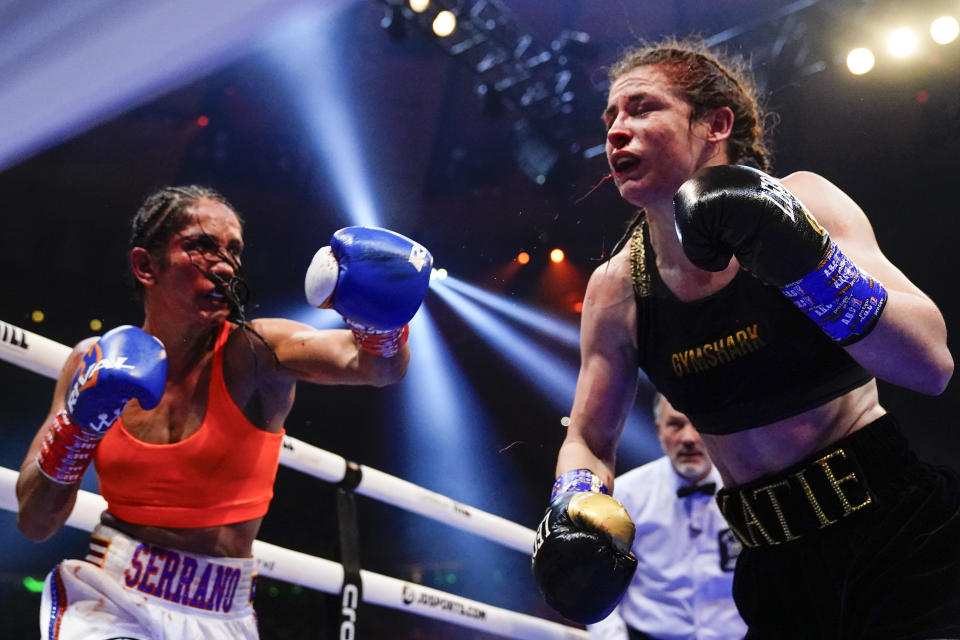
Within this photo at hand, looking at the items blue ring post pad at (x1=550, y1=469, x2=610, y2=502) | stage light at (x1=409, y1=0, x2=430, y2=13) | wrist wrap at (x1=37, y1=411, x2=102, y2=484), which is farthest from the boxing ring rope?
stage light at (x1=409, y1=0, x2=430, y2=13)

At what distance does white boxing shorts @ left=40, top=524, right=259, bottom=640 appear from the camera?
1659 mm

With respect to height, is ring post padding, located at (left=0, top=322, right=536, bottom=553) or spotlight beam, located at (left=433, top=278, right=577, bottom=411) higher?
spotlight beam, located at (left=433, top=278, right=577, bottom=411)

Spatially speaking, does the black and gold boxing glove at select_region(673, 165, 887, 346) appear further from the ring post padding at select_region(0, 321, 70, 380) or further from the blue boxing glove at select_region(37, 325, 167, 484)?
the ring post padding at select_region(0, 321, 70, 380)

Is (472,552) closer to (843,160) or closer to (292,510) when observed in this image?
(292,510)

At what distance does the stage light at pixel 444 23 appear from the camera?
178 inches

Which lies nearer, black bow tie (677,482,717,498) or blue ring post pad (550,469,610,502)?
blue ring post pad (550,469,610,502)

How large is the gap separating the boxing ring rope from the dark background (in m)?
0.28

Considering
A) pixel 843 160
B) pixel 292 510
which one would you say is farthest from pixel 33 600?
pixel 843 160

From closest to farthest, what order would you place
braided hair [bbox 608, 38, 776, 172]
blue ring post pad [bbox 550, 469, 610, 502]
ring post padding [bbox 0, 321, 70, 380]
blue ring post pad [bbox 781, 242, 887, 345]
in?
1. blue ring post pad [bbox 781, 242, 887, 345]
2. blue ring post pad [bbox 550, 469, 610, 502]
3. braided hair [bbox 608, 38, 776, 172]
4. ring post padding [bbox 0, 321, 70, 380]

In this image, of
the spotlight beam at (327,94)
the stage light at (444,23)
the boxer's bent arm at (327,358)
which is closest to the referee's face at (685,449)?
the boxer's bent arm at (327,358)

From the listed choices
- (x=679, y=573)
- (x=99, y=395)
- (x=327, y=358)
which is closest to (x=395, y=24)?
(x=327, y=358)

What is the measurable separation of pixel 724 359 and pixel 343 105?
16.2 ft

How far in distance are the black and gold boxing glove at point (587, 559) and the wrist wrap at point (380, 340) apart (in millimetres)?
545

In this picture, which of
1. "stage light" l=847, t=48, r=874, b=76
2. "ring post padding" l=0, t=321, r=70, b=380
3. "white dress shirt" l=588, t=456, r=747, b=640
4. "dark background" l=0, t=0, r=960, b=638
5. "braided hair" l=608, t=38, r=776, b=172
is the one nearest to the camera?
"braided hair" l=608, t=38, r=776, b=172
